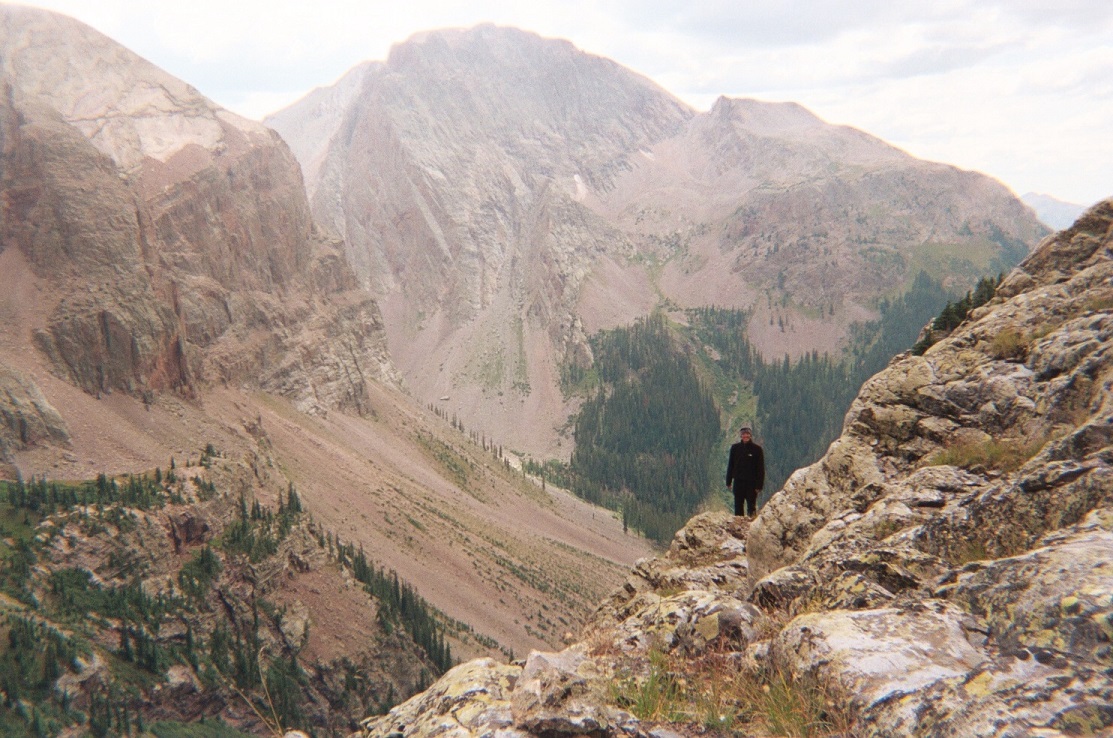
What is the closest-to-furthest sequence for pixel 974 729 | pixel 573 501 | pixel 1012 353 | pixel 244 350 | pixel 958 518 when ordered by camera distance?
pixel 974 729 < pixel 958 518 < pixel 1012 353 < pixel 244 350 < pixel 573 501

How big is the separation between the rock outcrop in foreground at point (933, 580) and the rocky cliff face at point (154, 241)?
85.8 metres

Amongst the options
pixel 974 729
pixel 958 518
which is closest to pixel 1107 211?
pixel 958 518

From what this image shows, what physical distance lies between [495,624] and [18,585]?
2013 inches

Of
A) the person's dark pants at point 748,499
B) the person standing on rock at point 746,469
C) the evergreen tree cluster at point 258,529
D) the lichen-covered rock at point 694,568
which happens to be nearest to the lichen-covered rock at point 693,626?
the lichen-covered rock at point 694,568

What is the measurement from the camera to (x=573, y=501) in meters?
164

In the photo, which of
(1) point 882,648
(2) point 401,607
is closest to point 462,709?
(1) point 882,648

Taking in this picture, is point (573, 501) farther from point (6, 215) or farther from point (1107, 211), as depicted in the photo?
point (1107, 211)

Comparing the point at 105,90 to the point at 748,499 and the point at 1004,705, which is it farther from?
the point at 1004,705

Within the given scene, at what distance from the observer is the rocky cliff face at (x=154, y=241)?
78875mm

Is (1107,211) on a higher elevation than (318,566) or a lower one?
higher

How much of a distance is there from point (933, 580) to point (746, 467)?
33.6 feet

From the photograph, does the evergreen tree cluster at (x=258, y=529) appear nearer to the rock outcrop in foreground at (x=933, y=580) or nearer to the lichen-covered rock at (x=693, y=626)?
the rock outcrop in foreground at (x=933, y=580)

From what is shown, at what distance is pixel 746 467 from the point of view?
18.8m

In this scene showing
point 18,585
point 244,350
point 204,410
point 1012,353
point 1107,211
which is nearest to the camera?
point 1012,353
